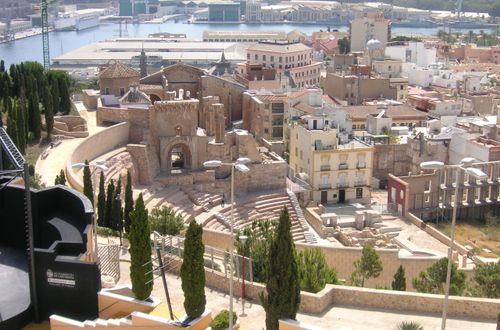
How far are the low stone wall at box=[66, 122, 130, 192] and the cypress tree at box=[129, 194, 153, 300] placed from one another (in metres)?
15.0

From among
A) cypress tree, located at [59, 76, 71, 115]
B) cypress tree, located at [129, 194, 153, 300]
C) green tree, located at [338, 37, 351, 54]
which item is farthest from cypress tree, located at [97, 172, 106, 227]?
green tree, located at [338, 37, 351, 54]

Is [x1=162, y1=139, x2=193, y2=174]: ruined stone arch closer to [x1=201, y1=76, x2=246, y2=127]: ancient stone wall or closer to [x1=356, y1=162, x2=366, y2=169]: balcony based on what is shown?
[x1=201, y1=76, x2=246, y2=127]: ancient stone wall

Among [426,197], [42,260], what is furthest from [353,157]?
[42,260]

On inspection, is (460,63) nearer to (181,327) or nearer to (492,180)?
(492,180)

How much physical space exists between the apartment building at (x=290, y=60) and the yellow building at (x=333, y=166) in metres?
33.7

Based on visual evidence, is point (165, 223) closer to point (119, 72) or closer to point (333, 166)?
point (333, 166)

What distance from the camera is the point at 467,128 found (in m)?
54.1

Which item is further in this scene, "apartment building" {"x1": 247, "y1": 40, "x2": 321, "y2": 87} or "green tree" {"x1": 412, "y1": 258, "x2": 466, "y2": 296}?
"apartment building" {"x1": 247, "y1": 40, "x2": 321, "y2": 87}

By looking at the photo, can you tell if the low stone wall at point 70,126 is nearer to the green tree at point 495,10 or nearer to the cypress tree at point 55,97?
the cypress tree at point 55,97

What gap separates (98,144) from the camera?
127ft

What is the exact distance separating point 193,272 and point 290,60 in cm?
6621

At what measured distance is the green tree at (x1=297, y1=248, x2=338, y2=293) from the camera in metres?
19.5

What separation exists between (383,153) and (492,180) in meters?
8.12

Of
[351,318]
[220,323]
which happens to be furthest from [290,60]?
[220,323]
